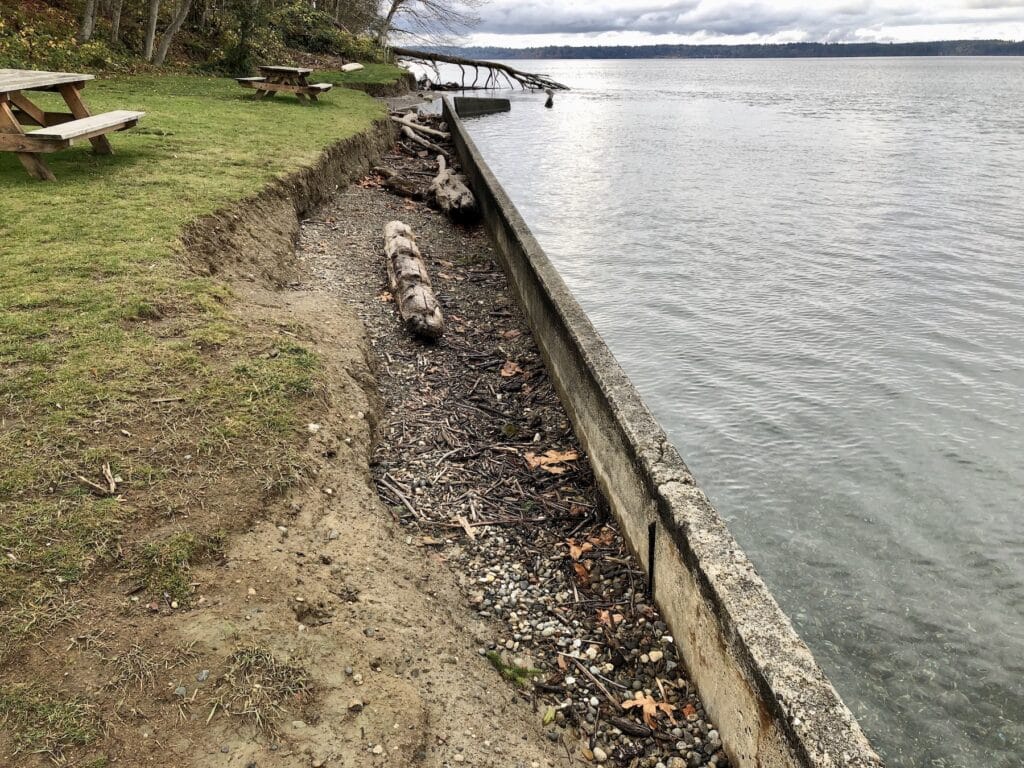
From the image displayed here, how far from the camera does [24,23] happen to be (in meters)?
18.2

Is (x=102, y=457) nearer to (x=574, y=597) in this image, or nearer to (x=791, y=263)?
(x=574, y=597)

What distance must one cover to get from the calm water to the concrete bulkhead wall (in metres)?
1.37

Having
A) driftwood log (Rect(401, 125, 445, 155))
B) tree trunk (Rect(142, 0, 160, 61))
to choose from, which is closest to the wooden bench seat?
driftwood log (Rect(401, 125, 445, 155))

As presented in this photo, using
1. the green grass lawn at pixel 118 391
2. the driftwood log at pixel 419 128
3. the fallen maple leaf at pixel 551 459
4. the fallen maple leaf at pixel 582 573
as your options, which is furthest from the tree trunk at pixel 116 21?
the fallen maple leaf at pixel 582 573

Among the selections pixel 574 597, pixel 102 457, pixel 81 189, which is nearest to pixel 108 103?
pixel 81 189

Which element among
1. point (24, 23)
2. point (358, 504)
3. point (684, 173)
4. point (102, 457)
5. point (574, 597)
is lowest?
point (684, 173)

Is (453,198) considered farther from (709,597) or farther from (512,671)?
(709,597)

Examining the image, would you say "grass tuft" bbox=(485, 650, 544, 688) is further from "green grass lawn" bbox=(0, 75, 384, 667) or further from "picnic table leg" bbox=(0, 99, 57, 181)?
"picnic table leg" bbox=(0, 99, 57, 181)

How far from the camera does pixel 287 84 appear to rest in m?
18.5

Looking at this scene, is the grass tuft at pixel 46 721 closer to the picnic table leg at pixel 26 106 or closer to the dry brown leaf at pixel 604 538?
the dry brown leaf at pixel 604 538

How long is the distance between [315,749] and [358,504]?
1.71m

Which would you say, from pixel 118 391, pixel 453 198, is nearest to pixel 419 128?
pixel 453 198

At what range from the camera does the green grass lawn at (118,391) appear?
3.35 meters

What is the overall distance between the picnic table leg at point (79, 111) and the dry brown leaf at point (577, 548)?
868 cm
